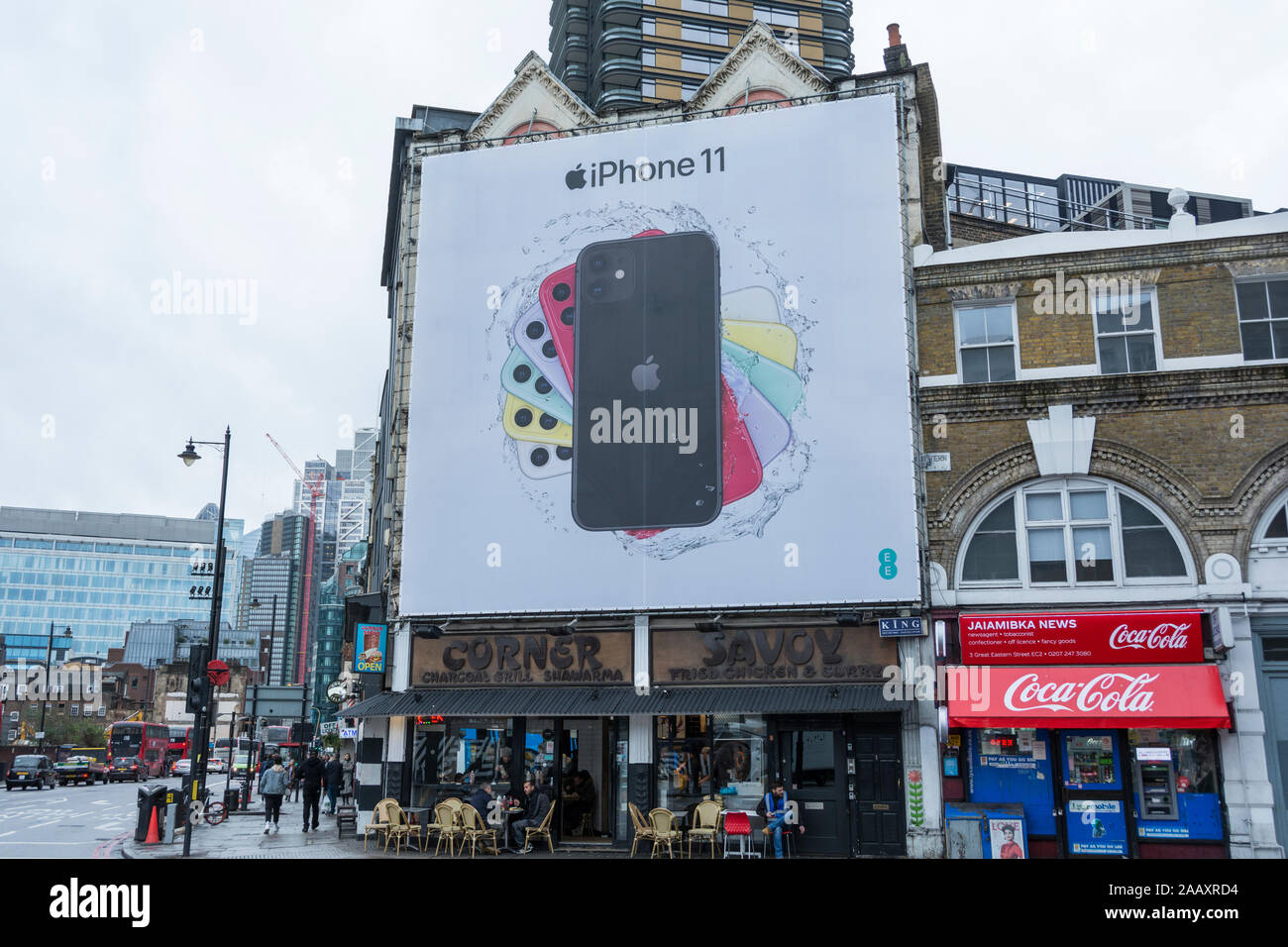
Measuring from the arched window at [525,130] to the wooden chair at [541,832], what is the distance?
1642 cm

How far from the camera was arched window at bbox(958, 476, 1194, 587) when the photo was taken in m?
22.1

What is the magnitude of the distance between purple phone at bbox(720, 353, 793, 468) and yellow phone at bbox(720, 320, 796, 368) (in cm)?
58

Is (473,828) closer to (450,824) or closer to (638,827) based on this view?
(450,824)

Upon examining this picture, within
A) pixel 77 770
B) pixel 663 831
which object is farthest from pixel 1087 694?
pixel 77 770

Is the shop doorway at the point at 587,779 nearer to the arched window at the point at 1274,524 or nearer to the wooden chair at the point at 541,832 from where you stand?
the wooden chair at the point at 541,832

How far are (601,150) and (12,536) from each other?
180855 mm

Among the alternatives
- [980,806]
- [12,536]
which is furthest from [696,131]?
[12,536]

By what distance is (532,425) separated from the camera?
2636cm

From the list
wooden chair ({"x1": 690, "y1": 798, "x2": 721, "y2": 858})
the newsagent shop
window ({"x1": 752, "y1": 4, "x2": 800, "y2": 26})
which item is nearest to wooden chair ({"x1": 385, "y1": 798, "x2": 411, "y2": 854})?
the newsagent shop

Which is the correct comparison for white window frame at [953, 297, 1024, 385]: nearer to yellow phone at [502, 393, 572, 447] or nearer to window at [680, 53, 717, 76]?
yellow phone at [502, 393, 572, 447]

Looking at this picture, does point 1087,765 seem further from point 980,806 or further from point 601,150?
point 601,150

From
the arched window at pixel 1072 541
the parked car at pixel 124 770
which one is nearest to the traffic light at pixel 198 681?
the arched window at pixel 1072 541

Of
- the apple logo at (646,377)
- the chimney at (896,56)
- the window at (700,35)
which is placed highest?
the window at (700,35)

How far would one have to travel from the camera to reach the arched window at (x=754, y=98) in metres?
26.9
